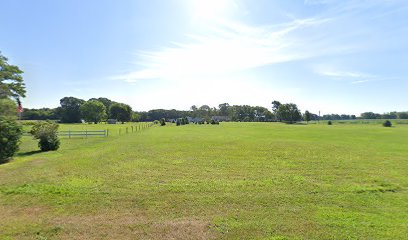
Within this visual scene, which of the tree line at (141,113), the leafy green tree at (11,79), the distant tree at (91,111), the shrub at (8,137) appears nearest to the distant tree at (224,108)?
the tree line at (141,113)

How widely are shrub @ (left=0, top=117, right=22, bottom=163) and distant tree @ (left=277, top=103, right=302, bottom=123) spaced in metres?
114

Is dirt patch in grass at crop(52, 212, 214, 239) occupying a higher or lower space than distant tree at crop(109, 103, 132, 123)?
lower

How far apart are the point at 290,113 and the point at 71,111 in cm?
9799

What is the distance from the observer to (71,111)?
124 metres

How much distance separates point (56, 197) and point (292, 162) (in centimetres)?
1173

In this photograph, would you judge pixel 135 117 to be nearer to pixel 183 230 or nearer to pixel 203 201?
pixel 203 201

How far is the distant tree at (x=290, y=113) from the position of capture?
395 feet

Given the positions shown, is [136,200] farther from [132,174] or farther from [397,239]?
[397,239]

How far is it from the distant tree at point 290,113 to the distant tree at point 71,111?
91257 millimetres

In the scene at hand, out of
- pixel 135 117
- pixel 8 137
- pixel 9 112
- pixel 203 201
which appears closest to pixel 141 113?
pixel 135 117

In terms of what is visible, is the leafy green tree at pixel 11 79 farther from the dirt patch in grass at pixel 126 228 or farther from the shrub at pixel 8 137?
the dirt patch in grass at pixel 126 228

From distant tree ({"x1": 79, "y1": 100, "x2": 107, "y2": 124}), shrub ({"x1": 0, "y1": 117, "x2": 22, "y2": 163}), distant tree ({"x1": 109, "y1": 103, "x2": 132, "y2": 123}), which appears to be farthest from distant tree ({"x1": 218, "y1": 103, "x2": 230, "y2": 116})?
shrub ({"x1": 0, "y1": 117, "x2": 22, "y2": 163})

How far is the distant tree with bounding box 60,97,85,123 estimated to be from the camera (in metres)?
124

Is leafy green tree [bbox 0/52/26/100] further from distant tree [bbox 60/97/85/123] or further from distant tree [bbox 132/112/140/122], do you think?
distant tree [bbox 132/112/140/122]
